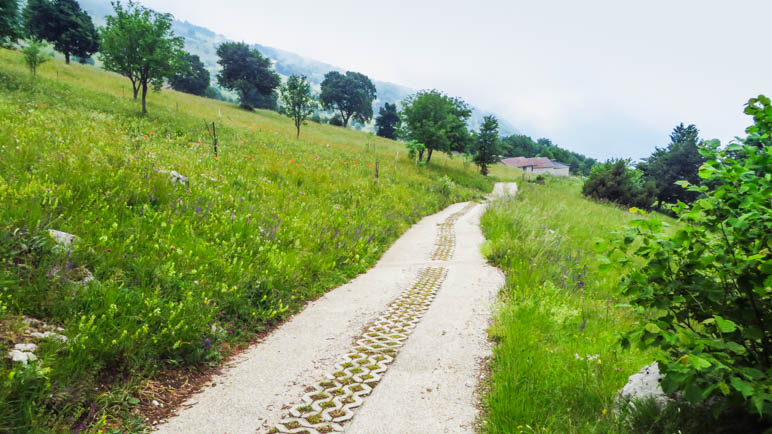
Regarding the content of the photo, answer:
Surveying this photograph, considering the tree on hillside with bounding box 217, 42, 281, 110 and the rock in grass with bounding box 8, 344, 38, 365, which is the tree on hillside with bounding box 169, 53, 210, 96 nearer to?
the tree on hillside with bounding box 217, 42, 281, 110

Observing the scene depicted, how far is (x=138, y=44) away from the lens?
80.9 feet

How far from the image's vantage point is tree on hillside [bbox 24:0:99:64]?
1938 inches

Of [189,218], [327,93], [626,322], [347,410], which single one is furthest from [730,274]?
[327,93]

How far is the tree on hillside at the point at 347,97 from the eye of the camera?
94.7 m

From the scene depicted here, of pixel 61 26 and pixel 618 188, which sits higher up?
pixel 61 26

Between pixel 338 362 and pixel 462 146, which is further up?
pixel 462 146

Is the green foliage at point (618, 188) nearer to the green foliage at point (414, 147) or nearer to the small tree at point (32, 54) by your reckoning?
the green foliage at point (414, 147)

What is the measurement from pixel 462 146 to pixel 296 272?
35836 mm

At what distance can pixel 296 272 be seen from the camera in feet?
23.4

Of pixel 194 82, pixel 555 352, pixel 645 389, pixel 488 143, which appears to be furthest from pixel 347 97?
pixel 645 389

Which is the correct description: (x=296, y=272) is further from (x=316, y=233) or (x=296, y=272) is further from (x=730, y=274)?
(x=730, y=274)

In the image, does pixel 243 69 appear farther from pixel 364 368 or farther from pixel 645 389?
pixel 645 389

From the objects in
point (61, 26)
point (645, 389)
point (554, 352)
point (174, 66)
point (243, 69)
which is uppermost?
point (243, 69)

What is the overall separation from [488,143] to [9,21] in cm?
4649
